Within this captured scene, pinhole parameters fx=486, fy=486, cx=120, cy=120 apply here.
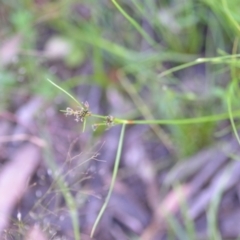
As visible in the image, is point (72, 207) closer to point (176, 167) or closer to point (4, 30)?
point (176, 167)

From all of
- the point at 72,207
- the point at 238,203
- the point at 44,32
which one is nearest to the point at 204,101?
the point at 238,203

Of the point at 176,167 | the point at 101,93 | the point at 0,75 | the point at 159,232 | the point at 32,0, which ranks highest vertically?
the point at 32,0

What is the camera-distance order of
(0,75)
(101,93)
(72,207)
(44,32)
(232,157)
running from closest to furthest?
(72,207) < (232,157) < (0,75) < (101,93) < (44,32)

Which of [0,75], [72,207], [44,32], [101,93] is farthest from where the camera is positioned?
[44,32]

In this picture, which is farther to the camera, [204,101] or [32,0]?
[32,0]

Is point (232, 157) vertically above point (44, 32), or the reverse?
point (44, 32)

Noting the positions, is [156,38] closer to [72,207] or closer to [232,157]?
[232,157]
